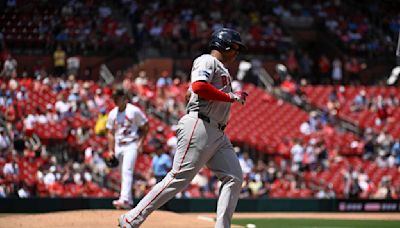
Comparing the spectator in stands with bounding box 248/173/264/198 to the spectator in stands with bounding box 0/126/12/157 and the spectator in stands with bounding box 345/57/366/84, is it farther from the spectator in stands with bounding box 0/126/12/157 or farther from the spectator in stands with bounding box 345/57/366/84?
the spectator in stands with bounding box 345/57/366/84

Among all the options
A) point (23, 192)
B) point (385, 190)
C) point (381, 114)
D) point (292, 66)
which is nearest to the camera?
point (23, 192)

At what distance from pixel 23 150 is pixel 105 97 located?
14.0 feet

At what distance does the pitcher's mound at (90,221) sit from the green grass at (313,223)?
9.38 feet

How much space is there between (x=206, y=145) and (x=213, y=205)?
10.4 metres

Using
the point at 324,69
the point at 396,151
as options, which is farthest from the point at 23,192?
the point at 324,69

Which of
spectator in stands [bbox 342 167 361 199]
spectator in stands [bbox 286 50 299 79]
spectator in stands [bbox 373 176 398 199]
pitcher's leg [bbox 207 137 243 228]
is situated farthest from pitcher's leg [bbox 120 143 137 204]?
spectator in stands [bbox 286 50 299 79]

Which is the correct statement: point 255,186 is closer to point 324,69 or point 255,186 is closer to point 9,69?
point 9,69

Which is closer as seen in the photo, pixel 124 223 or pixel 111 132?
pixel 124 223

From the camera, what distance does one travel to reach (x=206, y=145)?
27.2ft

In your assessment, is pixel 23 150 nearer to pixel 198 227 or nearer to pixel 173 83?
pixel 173 83

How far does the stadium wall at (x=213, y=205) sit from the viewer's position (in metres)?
17.1

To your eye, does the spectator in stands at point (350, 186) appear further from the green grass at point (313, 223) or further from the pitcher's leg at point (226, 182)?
the pitcher's leg at point (226, 182)

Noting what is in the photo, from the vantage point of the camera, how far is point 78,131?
21.6 meters

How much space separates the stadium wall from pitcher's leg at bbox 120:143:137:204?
4379 mm
